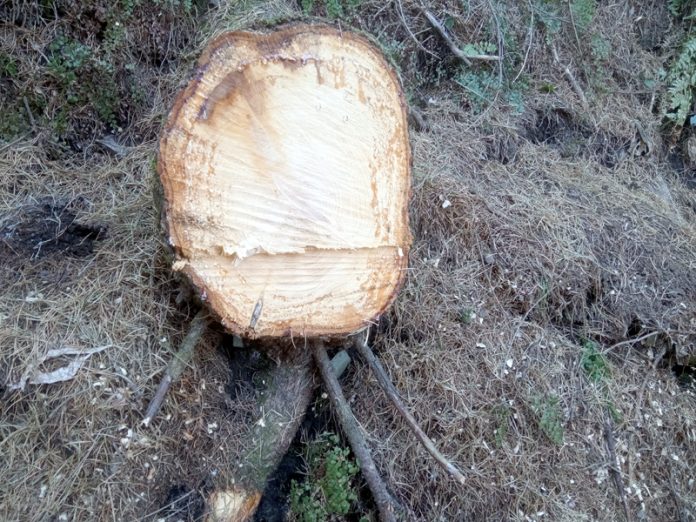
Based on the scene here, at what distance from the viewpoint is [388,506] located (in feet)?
6.87

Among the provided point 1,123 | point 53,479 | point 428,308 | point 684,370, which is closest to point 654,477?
point 684,370

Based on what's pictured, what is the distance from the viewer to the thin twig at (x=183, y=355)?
75.6 inches

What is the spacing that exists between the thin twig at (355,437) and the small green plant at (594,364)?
1233mm

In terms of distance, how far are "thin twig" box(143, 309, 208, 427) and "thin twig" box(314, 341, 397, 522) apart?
0.44 m

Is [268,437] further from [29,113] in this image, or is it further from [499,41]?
[499,41]

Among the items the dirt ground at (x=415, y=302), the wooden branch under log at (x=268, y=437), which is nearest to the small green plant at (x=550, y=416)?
the dirt ground at (x=415, y=302)

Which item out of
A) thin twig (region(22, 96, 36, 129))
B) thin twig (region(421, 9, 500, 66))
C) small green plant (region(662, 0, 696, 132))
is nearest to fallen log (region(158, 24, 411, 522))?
thin twig (region(22, 96, 36, 129))

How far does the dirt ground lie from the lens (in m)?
1.91

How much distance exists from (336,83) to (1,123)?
62.9 inches

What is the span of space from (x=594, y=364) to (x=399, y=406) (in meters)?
1.18

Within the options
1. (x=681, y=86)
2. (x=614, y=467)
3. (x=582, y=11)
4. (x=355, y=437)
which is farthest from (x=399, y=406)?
(x=681, y=86)

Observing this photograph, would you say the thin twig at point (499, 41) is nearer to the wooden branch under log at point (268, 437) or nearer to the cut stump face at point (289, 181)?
the cut stump face at point (289, 181)

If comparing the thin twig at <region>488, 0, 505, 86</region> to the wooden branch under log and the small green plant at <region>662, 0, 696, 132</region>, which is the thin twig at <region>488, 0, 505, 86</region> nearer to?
the small green plant at <region>662, 0, 696, 132</region>

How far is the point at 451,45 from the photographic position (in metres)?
3.48
